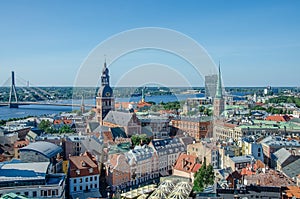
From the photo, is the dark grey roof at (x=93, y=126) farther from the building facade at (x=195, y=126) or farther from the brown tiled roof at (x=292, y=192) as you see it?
the brown tiled roof at (x=292, y=192)

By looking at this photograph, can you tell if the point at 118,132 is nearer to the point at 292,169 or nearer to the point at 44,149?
the point at 44,149

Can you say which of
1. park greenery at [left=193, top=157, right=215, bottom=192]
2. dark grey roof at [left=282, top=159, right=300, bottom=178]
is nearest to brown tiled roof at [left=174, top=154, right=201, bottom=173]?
park greenery at [left=193, top=157, right=215, bottom=192]

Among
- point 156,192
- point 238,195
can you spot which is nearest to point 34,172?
point 156,192

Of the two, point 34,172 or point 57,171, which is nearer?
point 34,172

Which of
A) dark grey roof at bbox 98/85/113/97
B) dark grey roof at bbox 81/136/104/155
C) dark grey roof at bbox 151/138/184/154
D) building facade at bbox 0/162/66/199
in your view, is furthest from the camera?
dark grey roof at bbox 98/85/113/97

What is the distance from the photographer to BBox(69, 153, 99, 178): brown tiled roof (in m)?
14.1

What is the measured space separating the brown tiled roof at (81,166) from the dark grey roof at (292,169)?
28.9ft

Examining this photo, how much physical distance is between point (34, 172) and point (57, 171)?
307cm

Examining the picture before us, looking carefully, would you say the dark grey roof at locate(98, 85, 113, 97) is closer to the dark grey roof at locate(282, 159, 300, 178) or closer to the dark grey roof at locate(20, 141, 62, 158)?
the dark grey roof at locate(20, 141, 62, 158)

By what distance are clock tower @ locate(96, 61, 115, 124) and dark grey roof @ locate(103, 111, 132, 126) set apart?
721 millimetres

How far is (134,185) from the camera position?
1600cm

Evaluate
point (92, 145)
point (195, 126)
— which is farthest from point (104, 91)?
point (92, 145)

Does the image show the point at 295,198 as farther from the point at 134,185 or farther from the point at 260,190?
the point at 134,185

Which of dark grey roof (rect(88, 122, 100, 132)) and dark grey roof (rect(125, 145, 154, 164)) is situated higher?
dark grey roof (rect(88, 122, 100, 132))
